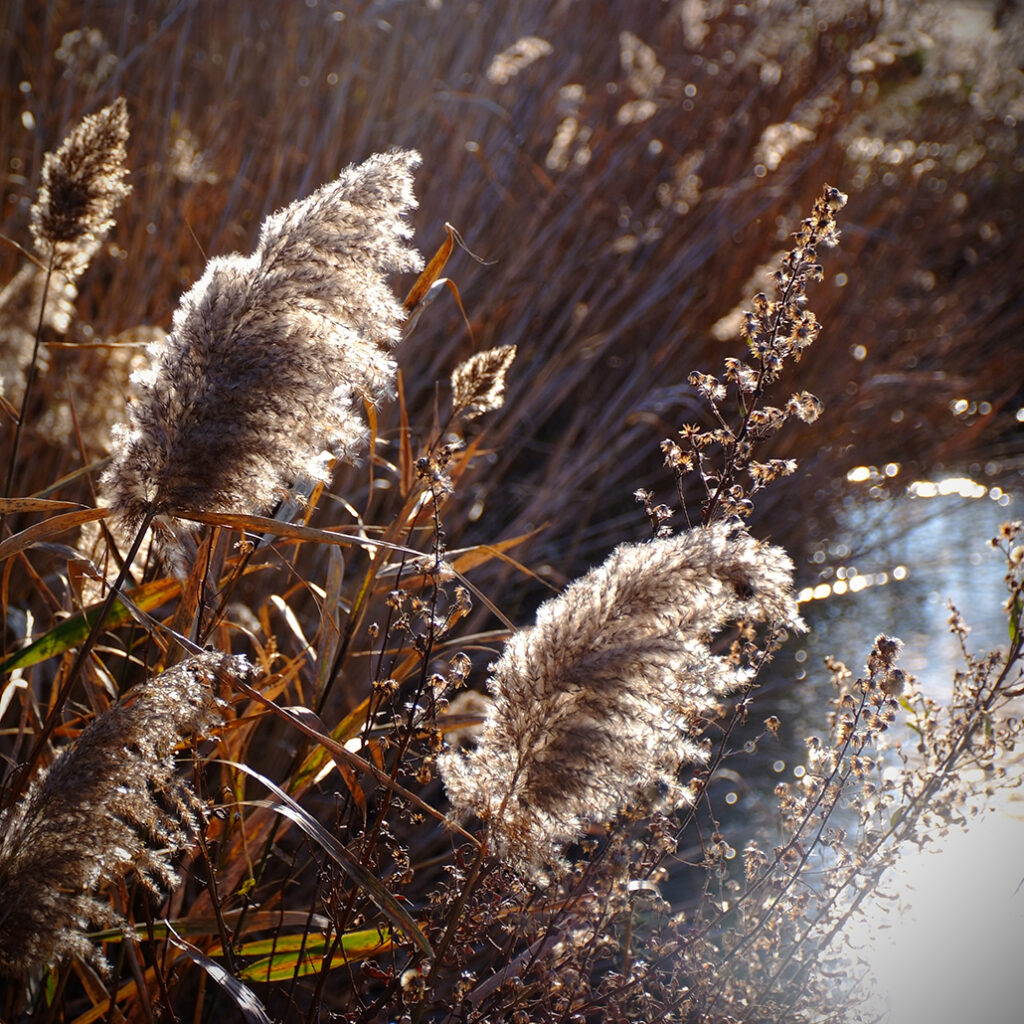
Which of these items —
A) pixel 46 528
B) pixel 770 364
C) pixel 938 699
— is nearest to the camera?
pixel 46 528

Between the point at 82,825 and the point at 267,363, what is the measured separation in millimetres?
455

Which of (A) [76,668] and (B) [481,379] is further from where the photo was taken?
(B) [481,379]

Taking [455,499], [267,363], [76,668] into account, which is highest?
[267,363]

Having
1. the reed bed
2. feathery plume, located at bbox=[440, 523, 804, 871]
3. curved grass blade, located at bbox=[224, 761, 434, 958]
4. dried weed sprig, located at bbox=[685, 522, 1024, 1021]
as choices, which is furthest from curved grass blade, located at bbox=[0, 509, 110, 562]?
dried weed sprig, located at bbox=[685, 522, 1024, 1021]

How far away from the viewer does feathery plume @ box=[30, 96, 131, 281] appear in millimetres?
1366

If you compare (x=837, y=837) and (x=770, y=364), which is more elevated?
(x=770, y=364)

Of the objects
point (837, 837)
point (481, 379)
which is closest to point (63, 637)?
point (481, 379)

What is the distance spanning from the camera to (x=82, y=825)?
91cm

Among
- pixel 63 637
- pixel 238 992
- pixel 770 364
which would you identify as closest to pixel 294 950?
pixel 238 992

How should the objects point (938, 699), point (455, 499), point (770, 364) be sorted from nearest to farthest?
1. point (770, 364)
2. point (455, 499)
3. point (938, 699)

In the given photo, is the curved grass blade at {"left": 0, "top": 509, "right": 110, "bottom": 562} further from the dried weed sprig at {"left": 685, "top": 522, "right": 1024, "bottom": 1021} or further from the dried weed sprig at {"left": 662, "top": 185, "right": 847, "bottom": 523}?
the dried weed sprig at {"left": 685, "top": 522, "right": 1024, "bottom": 1021}

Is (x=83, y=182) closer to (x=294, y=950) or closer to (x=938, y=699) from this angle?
(x=294, y=950)

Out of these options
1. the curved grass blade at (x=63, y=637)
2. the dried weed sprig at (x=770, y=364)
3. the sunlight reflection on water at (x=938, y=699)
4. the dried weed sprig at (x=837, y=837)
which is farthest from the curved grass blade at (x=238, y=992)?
the sunlight reflection on water at (x=938, y=699)

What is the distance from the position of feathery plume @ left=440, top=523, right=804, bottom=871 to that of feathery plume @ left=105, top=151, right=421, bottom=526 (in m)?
0.29
